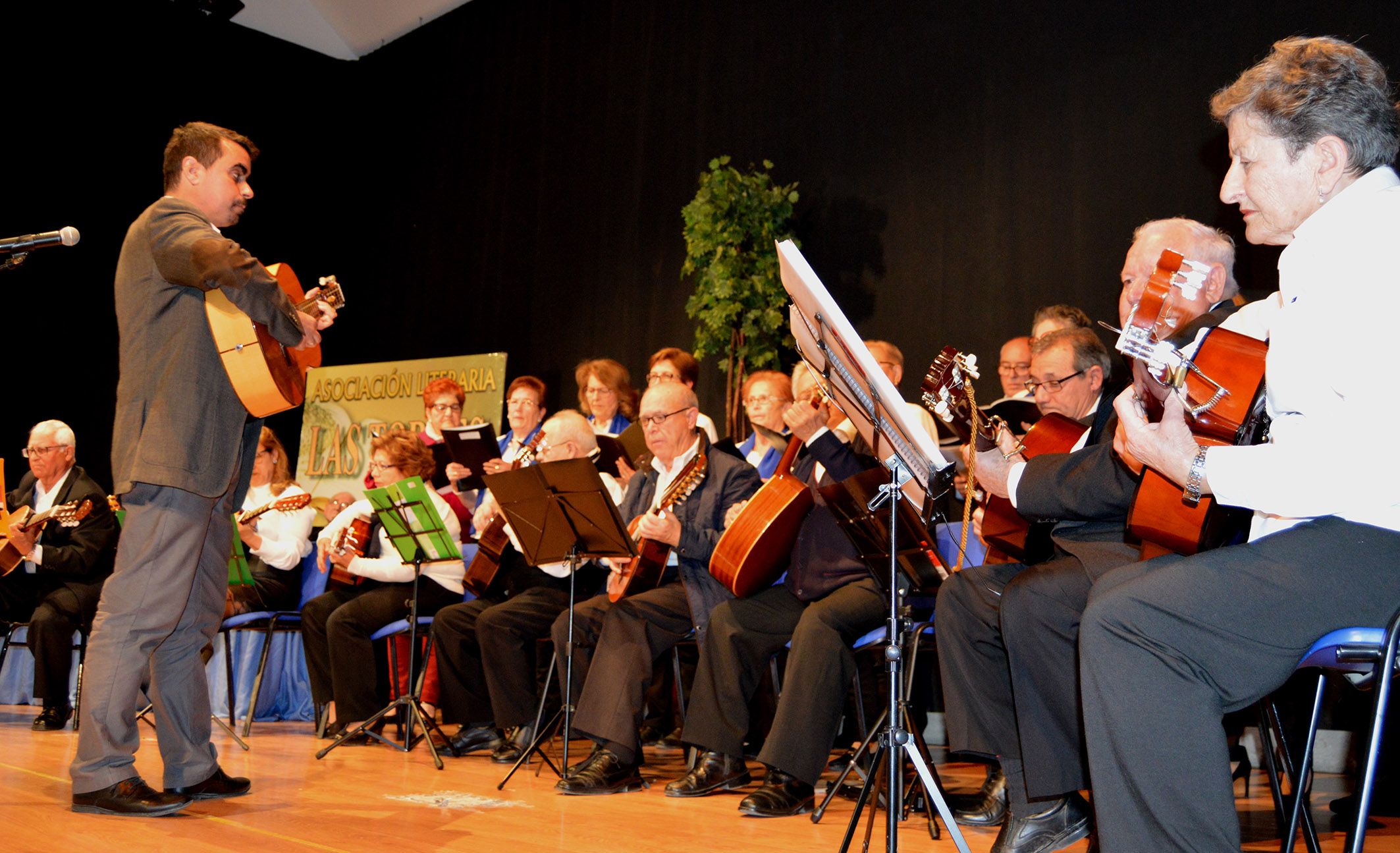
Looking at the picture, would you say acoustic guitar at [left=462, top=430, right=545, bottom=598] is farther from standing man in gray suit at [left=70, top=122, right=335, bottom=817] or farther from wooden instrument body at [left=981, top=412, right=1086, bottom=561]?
wooden instrument body at [left=981, top=412, right=1086, bottom=561]

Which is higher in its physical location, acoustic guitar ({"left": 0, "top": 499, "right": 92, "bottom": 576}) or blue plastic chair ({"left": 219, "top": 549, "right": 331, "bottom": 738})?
acoustic guitar ({"left": 0, "top": 499, "right": 92, "bottom": 576})

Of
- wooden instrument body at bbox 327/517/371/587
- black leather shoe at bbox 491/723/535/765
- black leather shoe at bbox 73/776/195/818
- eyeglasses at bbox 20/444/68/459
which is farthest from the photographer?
eyeglasses at bbox 20/444/68/459

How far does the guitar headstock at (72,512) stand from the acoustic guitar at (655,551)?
2873mm

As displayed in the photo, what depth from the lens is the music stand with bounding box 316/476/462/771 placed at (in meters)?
4.62

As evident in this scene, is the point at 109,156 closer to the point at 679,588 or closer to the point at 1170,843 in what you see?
the point at 679,588

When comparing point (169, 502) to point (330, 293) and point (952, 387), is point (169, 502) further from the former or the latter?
point (952, 387)

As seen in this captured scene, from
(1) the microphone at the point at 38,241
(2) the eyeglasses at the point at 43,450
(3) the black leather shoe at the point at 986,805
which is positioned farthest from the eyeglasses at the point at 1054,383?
(2) the eyeglasses at the point at 43,450

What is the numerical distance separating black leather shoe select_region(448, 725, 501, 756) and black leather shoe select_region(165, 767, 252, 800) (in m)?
1.42

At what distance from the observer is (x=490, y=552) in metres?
5.02

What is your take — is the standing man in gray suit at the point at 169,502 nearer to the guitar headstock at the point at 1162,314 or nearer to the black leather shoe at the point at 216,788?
the black leather shoe at the point at 216,788

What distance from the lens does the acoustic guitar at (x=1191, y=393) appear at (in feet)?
6.44

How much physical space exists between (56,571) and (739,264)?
3.98 metres

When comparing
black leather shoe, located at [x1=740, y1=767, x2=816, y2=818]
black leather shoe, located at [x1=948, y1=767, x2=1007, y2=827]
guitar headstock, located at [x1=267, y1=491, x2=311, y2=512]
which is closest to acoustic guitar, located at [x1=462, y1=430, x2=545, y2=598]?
guitar headstock, located at [x1=267, y1=491, x2=311, y2=512]

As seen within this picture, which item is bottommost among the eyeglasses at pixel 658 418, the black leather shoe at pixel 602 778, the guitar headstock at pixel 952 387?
the black leather shoe at pixel 602 778
